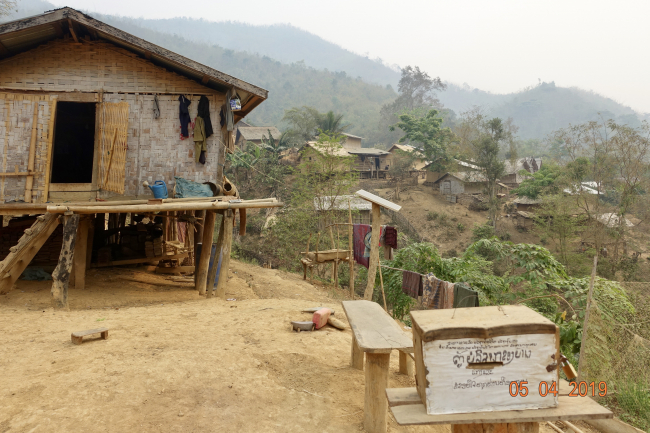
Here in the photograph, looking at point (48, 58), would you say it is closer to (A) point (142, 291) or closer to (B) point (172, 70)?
(B) point (172, 70)

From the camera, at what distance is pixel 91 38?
817 cm

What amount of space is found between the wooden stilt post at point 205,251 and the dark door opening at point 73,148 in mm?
5699

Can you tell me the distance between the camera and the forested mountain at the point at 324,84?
7794 cm

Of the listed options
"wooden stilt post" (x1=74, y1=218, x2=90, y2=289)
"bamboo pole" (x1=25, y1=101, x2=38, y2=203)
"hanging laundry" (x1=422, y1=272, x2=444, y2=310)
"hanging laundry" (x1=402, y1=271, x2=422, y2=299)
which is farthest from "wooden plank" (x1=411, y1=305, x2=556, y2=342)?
"bamboo pole" (x1=25, y1=101, x2=38, y2=203)

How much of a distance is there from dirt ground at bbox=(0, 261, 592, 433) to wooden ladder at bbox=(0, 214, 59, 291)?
70cm

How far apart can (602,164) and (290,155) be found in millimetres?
22886

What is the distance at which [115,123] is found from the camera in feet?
26.7

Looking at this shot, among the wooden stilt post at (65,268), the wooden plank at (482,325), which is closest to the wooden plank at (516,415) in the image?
the wooden plank at (482,325)

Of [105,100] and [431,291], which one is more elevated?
[105,100]

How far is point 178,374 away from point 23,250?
5302 mm

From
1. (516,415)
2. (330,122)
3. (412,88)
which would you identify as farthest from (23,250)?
(412,88)

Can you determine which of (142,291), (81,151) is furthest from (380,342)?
(81,151)

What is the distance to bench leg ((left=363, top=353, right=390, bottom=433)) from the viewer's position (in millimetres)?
3232

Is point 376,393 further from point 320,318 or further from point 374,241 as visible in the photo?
point 374,241
